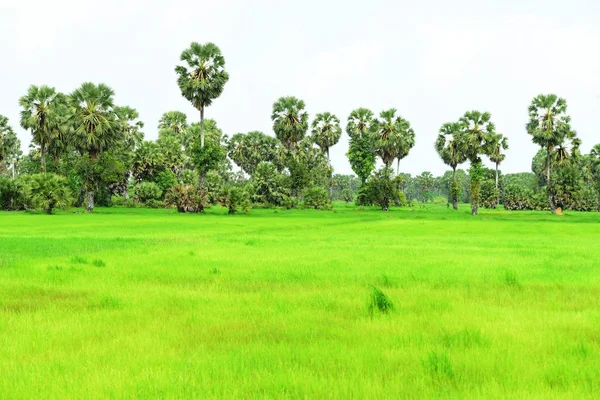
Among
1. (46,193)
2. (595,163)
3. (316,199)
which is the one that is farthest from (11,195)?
(595,163)

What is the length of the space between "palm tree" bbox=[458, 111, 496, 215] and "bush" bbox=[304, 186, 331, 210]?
2647 cm

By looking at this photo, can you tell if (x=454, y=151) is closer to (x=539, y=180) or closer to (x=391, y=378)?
(x=539, y=180)

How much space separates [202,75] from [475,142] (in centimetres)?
4832

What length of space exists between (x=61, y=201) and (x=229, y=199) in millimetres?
23535

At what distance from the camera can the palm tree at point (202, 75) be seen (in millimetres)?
75312

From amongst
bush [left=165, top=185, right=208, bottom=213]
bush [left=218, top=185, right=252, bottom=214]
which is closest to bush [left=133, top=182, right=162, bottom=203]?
bush [left=165, top=185, right=208, bottom=213]

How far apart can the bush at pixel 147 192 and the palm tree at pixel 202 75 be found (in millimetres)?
20890

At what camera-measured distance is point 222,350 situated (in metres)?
6.94

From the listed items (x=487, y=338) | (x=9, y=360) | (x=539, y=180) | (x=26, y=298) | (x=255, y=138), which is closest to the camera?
(x=9, y=360)

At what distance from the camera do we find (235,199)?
74750mm

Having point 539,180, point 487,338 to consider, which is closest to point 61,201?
point 487,338

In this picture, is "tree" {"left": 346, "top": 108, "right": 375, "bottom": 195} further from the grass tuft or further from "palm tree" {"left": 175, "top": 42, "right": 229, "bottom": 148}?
the grass tuft

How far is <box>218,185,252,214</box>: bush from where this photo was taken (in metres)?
74.8

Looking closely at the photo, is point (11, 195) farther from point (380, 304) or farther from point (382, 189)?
point (380, 304)
